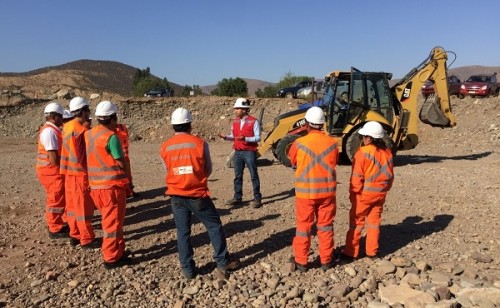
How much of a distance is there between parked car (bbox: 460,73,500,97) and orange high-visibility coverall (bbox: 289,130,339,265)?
2145 cm

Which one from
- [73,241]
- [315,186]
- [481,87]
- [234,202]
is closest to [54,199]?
[73,241]

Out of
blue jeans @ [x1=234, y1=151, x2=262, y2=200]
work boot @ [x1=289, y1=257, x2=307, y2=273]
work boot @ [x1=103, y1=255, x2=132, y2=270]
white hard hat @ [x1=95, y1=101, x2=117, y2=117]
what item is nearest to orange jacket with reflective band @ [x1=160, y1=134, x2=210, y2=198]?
white hard hat @ [x1=95, y1=101, x2=117, y2=117]

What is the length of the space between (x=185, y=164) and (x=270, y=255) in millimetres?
1648

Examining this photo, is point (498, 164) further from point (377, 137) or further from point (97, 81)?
point (97, 81)

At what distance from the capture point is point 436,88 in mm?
12234

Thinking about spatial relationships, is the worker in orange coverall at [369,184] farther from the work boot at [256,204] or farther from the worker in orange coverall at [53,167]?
the worker in orange coverall at [53,167]

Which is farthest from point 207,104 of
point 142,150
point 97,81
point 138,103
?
point 97,81

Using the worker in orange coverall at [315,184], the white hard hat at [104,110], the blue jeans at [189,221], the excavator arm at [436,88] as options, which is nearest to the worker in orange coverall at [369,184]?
the worker in orange coverall at [315,184]

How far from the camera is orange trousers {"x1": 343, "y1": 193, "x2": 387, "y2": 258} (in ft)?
16.4

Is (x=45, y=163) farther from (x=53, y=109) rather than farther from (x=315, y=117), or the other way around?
(x=315, y=117)

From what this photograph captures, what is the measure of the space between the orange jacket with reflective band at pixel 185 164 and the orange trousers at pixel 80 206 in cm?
135

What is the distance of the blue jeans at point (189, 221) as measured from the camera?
15.1 feet

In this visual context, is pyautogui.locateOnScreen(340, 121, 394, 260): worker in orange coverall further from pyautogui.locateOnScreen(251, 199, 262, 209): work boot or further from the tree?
the tree

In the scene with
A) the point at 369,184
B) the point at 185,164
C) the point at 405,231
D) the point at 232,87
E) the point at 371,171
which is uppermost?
the point at 232,87
